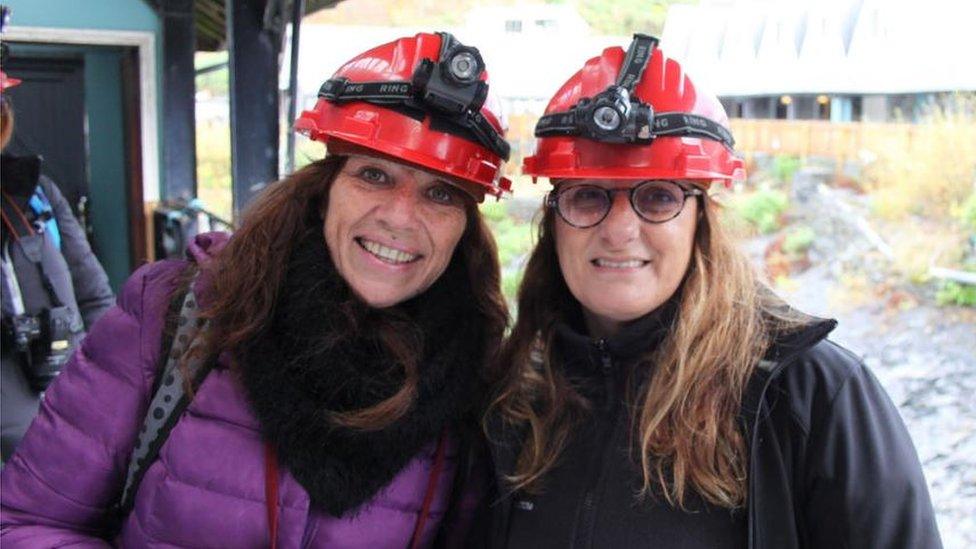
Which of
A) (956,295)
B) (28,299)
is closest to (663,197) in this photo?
(956,295)

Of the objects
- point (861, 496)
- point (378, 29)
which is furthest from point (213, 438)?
point (378, 29)

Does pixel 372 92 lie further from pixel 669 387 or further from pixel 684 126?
pixel 669 387

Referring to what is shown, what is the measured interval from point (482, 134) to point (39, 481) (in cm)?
90

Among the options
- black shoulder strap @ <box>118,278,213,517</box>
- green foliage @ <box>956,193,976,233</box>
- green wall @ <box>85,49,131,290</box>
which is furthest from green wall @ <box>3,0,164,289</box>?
green foliage @ <box>956,193,976,233</box>

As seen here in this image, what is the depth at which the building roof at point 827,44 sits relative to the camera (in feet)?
7.43

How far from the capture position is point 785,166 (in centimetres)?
290

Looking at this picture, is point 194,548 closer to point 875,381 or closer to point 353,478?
point 353,478

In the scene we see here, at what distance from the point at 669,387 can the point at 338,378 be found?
20.5 inches

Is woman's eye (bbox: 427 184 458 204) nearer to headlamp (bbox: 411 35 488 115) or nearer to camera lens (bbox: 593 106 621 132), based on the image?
headlamp (bbox: 411 35 488 115)

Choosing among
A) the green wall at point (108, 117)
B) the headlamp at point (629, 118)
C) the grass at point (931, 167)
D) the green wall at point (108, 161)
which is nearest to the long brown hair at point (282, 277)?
the headlamp at point (629, 118)

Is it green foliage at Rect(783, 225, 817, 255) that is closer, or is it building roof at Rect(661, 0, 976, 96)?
building roof at Rect(661, 0, 976, 96)

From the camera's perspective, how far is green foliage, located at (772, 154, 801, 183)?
2.84 m

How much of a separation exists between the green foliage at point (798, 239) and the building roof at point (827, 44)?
2.57ft

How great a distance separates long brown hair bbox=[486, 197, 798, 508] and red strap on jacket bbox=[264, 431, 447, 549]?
13 centimetres
